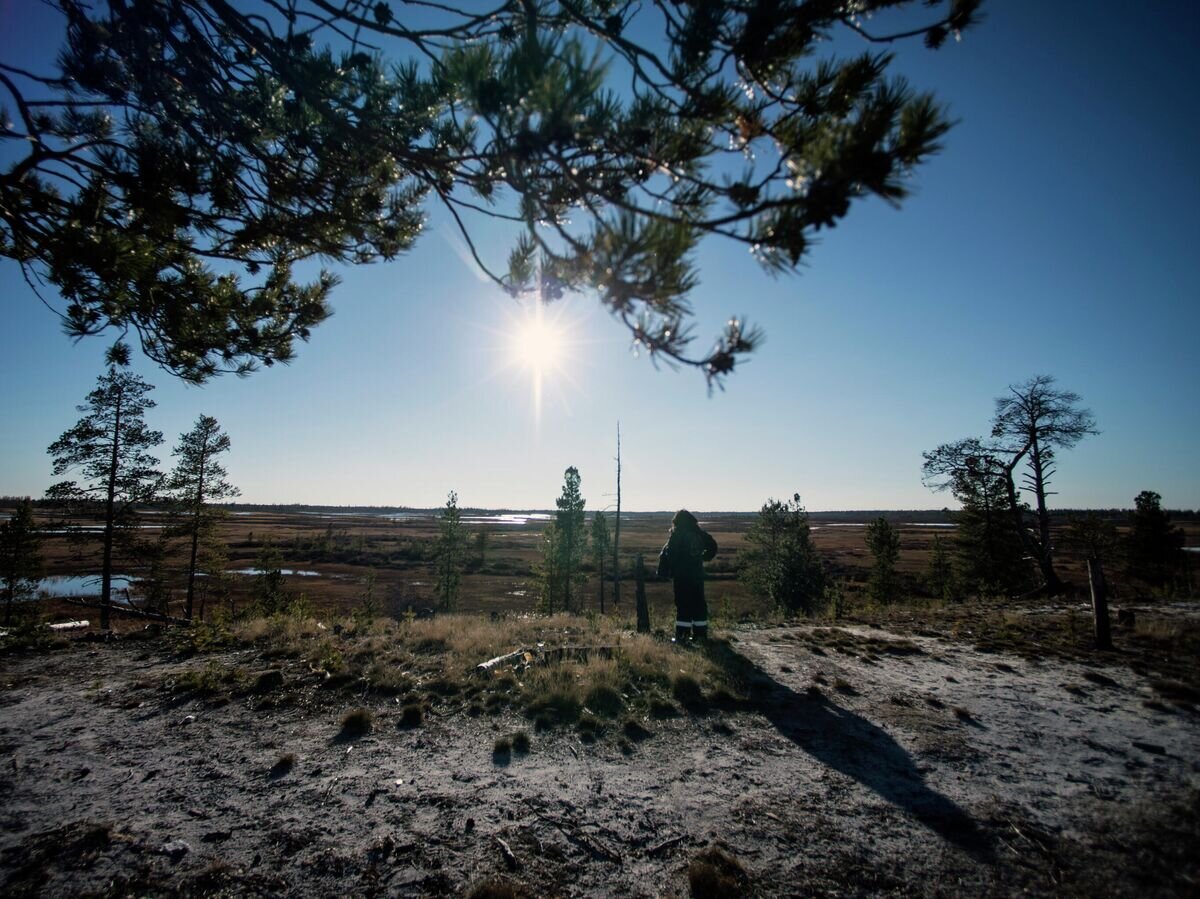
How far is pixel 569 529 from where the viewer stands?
117 ft

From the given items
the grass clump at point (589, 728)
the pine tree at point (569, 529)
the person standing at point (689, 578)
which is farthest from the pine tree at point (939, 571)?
the grass clump at point (589, 728)

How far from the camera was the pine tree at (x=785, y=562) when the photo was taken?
25.9 meters

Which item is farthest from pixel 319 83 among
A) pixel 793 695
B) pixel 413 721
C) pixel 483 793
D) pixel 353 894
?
pixel 793 695

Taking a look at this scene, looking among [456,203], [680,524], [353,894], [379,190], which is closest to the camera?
[353,894]

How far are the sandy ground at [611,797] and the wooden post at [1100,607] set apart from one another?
2.06 meters

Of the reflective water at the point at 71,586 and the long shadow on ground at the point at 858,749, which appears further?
the reflective water at the point at 71,586

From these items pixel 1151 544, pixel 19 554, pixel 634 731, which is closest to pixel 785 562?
pixel 1151 544

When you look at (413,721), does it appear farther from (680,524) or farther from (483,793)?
(680,524)

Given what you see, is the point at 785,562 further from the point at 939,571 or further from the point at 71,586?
the point at 71,586

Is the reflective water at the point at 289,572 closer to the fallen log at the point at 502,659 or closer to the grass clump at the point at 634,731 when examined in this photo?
the fallen log at the point at 502,659

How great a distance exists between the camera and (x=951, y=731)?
4.99m

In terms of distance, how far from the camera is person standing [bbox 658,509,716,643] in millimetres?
9188

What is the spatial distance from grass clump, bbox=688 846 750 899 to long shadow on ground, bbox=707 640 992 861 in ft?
5.01

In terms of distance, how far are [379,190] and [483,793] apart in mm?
5160
